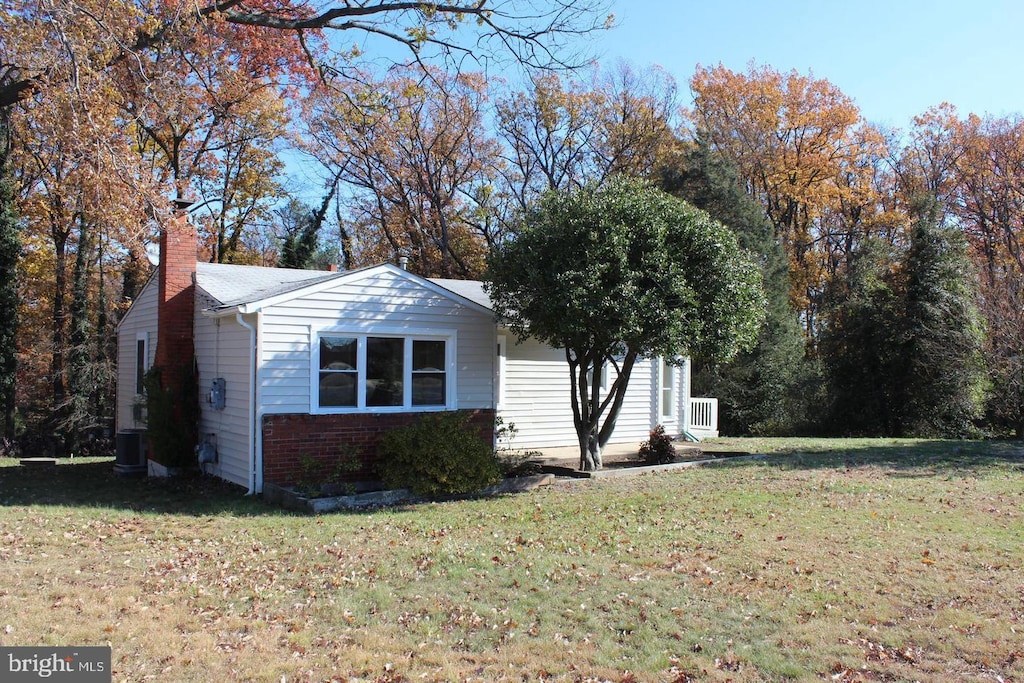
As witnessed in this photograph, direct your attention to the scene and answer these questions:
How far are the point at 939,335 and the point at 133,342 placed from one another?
1969cm

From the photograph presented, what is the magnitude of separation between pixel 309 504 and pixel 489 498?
245 centimetres

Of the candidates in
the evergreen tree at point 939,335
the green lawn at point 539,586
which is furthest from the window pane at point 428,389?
the evergreen tree at point 939,335

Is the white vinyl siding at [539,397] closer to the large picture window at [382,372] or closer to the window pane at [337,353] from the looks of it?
the large picture window at [382,372]

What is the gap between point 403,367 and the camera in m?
12.1

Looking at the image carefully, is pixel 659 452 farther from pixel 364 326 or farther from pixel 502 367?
pixel 364 326

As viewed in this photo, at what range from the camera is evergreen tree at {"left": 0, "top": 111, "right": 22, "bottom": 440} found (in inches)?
843

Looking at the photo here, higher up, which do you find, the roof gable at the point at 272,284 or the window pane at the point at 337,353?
the roof gable at the point at 272,284

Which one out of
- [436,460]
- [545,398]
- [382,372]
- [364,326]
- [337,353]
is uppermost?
[364,326]

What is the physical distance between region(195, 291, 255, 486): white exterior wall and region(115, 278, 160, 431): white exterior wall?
189 cm

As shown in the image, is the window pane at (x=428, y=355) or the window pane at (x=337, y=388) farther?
the window pane at (x=428, y=355)

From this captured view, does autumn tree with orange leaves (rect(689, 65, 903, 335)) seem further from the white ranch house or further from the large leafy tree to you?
the white ranch house

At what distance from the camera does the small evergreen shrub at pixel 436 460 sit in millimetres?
10516

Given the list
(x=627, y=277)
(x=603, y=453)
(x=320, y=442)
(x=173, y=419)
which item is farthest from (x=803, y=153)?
(x=173, y=419)

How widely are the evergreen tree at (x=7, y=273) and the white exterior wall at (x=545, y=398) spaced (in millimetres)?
15404
